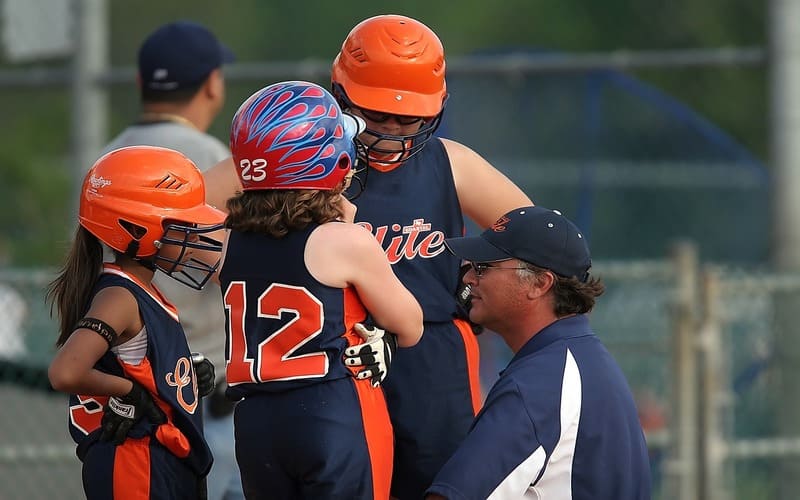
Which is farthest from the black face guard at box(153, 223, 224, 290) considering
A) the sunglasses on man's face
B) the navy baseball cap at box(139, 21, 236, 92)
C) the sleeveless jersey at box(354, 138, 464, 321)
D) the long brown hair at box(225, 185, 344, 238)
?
the navy baseball cap at box(139, 21, 236, 92)

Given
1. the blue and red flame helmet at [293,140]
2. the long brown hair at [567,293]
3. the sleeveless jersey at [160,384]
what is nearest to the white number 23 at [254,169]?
the blue and red flame helmet at [293,140]

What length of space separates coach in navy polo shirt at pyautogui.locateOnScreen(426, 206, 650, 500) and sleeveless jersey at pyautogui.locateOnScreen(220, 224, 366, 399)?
407 millimetres

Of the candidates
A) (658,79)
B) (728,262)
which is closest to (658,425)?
(728,262)

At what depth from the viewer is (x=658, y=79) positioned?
21453mm

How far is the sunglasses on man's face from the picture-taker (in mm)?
4078

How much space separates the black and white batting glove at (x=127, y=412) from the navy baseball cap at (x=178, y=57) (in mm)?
1762

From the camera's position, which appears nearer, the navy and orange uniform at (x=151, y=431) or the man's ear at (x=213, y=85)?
the navy and orange uniform at (x=151, y=431)

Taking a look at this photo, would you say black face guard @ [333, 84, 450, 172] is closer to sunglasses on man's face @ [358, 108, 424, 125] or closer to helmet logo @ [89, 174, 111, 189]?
sunglasses on man's face @ [358, 108, 424, 125]

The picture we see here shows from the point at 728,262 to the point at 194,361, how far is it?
8272 millimetres

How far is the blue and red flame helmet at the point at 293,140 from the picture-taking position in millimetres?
3666

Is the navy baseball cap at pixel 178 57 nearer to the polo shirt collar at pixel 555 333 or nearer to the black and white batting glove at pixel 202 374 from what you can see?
the black and white batting glove at pixel 202 374

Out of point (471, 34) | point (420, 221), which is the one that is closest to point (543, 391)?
point (420, 221)

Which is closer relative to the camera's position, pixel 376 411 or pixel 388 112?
pixel 376 411

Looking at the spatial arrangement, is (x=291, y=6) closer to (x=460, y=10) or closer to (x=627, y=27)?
(x=460, y=10)
